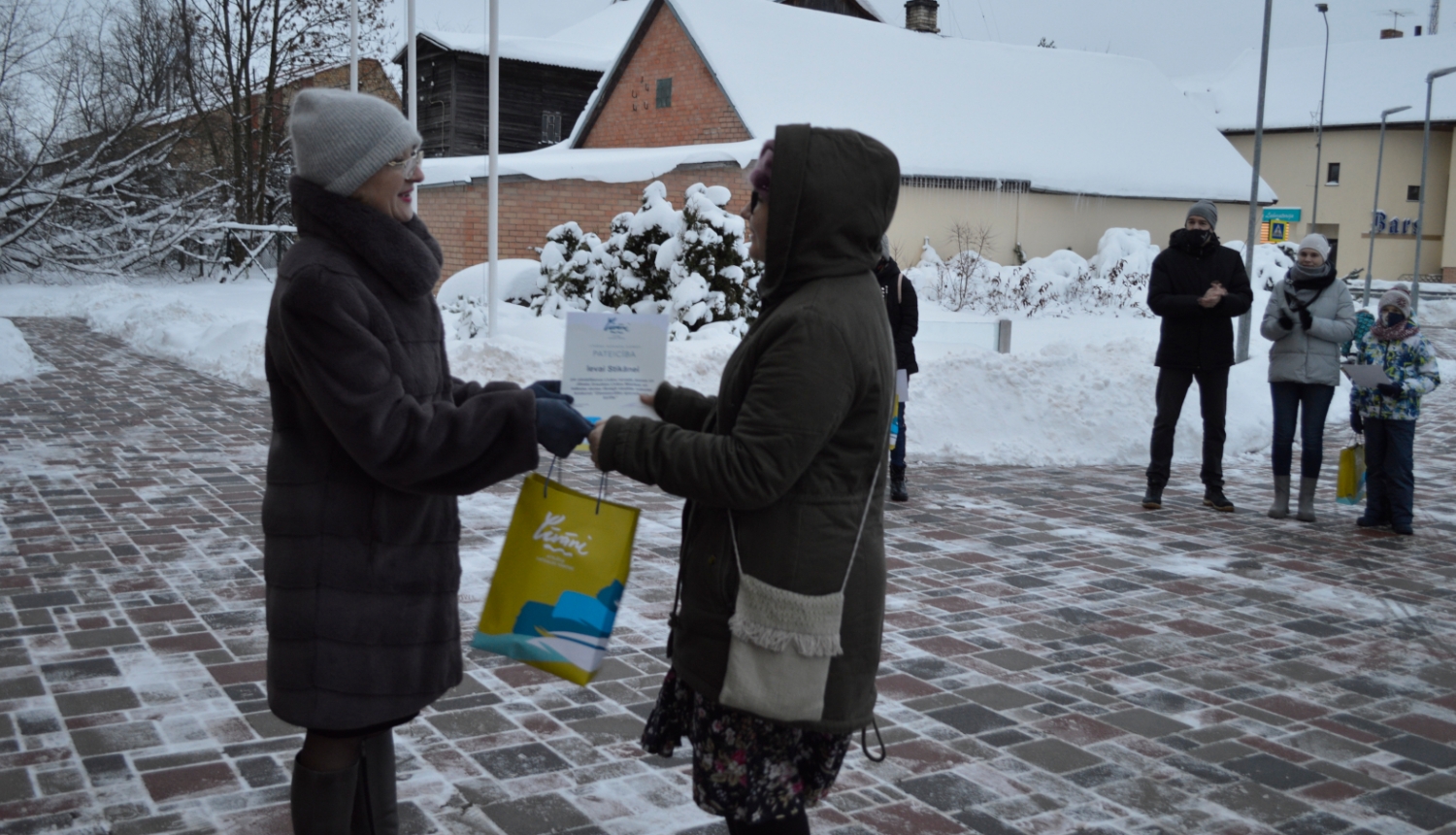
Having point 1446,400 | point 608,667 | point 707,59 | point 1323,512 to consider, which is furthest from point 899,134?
point 608,667

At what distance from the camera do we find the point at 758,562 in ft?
7.66

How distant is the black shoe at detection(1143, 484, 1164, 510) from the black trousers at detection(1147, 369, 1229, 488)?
0.03 metres

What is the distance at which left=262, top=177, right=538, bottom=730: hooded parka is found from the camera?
2354mm

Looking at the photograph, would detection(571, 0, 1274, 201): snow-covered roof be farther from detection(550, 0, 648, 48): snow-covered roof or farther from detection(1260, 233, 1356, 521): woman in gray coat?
detection(1260, 233, 1356, 521): woman in gray coat

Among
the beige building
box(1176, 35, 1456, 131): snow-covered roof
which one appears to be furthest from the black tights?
box(1176, 35, 1456, 131): snow-covered roof

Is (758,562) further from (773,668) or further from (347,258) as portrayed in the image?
(347,258)

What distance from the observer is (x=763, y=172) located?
2373mm

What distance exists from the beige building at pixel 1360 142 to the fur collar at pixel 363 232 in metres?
47.5

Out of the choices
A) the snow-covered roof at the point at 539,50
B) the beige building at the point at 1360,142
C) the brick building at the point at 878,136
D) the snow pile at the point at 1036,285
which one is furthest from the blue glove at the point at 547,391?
the beige building at the point at 1360,142

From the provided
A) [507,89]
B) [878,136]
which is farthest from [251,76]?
[878,136]

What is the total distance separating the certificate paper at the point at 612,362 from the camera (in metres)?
2.70

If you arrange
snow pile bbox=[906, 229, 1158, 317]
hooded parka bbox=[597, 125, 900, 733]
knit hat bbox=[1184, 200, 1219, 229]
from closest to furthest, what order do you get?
hooded parka bbox=[597, 125, 900, 733]
knit hat bbox=[1184, 200, 1219, 229]
snow pile bbox=[906, 229, 1158, 317]

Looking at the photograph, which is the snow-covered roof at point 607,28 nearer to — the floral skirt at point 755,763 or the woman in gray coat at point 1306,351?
the woman in gray coat at point 1306,351

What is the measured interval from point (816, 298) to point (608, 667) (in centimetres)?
292
